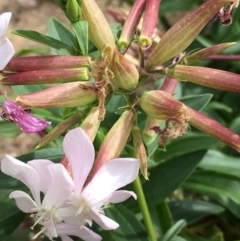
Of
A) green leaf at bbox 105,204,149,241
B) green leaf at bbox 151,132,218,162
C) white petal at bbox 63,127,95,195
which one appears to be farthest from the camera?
green leaf at bbox 151,132,218,162

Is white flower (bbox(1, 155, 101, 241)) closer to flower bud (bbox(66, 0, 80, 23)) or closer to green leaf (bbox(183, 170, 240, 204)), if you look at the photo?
flower bud (bbox(66, 0, 80, 23))

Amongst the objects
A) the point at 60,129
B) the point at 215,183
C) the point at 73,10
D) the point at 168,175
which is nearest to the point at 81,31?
the point at 73,10

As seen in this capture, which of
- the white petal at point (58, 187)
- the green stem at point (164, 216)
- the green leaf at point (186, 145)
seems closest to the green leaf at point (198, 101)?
the green leaf at point (186, 145)

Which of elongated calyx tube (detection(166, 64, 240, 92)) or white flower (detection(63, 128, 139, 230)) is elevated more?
elongated calyx tube (detection(166, 64, 240, 92))

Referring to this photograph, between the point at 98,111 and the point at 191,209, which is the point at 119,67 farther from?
the point at 191,209

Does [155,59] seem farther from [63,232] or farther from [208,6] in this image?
[63,232]

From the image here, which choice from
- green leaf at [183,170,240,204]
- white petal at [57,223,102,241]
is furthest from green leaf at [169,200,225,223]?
white petal at [57,223,102,241]

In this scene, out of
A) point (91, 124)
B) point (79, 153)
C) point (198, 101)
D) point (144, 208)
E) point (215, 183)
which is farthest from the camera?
point (215, 183)
